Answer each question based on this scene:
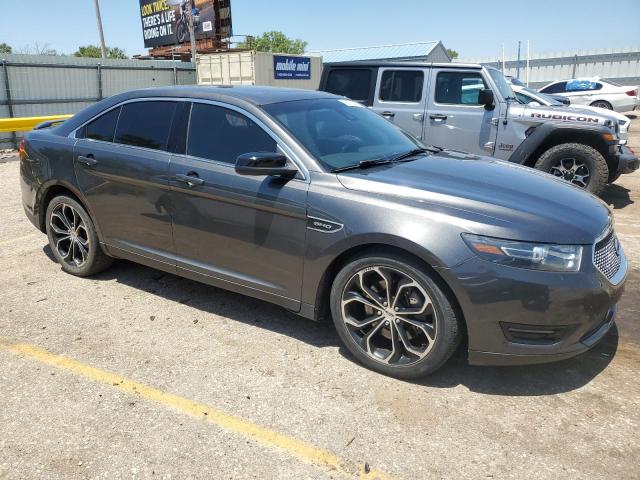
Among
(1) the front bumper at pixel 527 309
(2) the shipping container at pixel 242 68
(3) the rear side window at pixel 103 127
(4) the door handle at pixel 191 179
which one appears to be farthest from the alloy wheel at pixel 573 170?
(2) the shipping container at pixel 242 68

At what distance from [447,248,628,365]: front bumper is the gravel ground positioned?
334mm

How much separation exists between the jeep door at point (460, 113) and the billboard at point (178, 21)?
32342 millimetres

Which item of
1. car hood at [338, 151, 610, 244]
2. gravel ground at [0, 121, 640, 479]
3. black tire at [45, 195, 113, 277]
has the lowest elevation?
gravel ground at [0, 121, 640, 479]

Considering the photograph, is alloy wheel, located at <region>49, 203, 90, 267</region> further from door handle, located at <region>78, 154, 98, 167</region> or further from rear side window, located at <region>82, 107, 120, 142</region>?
rear side window, located at <region>82, 107, 120, 142</region>

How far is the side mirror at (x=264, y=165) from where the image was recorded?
3.20 meters

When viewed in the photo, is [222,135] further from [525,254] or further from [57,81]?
[57,81]

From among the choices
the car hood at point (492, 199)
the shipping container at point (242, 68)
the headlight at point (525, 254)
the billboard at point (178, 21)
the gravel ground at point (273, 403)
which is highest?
the billboard at point (178, 21)

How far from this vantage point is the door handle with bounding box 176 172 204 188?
365 cm

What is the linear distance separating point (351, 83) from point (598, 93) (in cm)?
1584

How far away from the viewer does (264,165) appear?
3.23 meters

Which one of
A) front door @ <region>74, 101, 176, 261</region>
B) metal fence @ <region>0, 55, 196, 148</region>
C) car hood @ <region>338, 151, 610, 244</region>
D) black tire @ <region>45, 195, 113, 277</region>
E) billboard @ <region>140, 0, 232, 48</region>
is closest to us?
car hood @ <region>338, 151, 610, 244</region>

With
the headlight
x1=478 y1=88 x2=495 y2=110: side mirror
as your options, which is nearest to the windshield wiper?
the headlight

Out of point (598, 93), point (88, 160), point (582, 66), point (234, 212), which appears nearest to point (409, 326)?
point (234, 212)

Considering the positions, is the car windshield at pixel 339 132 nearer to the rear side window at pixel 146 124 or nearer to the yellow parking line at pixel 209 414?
the rear side window at pixel 146 124
